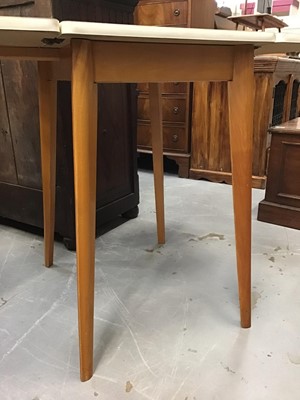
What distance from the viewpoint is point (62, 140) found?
1.15 metres

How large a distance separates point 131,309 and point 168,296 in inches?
4.5

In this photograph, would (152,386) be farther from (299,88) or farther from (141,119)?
(299,88)

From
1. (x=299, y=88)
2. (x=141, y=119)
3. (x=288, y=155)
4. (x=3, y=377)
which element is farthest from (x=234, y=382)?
(x=299, y=88)

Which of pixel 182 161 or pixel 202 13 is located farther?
pixel 182 161

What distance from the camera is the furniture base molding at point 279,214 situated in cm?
145

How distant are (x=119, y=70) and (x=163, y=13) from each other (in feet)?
5.01

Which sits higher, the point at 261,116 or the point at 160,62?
the point at 160,62

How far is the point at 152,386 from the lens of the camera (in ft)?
2.31

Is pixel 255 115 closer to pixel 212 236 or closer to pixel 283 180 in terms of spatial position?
pixel 283 180

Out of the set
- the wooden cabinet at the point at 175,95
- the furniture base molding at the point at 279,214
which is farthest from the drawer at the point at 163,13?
the furniture base molding at the point at 279,214

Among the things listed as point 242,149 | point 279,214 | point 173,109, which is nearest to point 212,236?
point 279,214

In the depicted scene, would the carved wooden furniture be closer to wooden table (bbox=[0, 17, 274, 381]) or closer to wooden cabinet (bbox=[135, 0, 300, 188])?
wooden cabinet (bbox=[135, 0, 300, 188])

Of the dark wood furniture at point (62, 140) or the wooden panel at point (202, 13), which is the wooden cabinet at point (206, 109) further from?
the dark wood furniture at point (62, 140)

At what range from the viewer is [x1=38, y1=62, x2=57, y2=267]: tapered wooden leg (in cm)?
97
